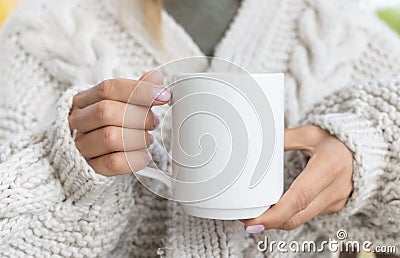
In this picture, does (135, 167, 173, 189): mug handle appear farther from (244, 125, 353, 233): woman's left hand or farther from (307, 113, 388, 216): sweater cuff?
(307, 113, 388, 216): sweater cuff

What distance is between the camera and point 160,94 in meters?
0.55

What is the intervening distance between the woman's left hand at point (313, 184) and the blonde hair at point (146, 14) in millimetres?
314

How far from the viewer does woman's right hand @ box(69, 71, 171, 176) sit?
56cm

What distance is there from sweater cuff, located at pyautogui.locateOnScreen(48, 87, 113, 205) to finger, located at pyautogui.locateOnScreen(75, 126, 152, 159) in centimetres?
3

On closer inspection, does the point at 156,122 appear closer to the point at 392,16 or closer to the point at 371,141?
the point at 371,141

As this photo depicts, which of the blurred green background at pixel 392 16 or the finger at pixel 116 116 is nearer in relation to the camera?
the finger at pixel 116 116

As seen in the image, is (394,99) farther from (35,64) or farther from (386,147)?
(35,64)

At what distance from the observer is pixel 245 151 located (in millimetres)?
519

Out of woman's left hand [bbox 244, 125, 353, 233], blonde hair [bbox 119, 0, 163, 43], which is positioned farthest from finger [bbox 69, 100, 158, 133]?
blonde hair [bbox 119, 0, 163, 43]

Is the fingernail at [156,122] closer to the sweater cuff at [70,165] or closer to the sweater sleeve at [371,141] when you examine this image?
the sweater cuff at [70,165]

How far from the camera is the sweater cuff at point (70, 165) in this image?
61 cm

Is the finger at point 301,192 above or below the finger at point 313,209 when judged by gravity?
above

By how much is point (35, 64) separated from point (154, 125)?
37cm

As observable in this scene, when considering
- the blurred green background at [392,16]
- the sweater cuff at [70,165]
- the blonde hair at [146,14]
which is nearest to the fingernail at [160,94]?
the sweater cuff at [70,165]
